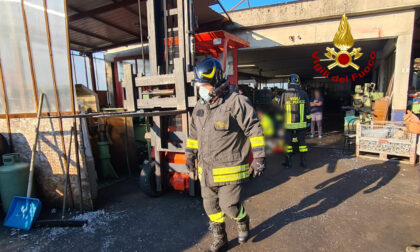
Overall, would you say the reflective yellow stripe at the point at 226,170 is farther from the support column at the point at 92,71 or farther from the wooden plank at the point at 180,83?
the support column at the point at 92,71

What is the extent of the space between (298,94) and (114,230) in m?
4.37

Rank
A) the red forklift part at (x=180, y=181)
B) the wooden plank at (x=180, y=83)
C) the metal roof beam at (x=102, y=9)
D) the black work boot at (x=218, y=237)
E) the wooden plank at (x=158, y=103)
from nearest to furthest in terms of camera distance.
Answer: the black work boot at (x=218, y=237)
the wooden plank at (x=180, y=83)
the wooden plank at (x=158, y=103)
the red forklift part at (x=180, y=181)
the metal roof beam at (x=102, y=9)

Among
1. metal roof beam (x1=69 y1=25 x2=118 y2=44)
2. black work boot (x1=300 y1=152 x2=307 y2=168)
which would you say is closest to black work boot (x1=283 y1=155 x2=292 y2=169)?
black work boot (x1=300 y1=152 x2=307 y2=168)

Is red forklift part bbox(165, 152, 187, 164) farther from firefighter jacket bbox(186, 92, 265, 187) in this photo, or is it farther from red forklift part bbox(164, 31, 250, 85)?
red forklift part bbox(164, 31, 250, 85)

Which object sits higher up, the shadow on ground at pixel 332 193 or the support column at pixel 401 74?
the support column at pixel 401 74

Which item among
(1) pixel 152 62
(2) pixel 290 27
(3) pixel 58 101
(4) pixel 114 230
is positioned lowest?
(4) pixel 114 230

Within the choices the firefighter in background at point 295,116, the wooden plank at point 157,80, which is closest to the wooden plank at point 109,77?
the wooden plank at point 157,80

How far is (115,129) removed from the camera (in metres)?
5.11

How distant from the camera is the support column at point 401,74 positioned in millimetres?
6492

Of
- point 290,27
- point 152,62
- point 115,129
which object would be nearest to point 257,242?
point 152,62

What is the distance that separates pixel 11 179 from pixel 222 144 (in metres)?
3.13

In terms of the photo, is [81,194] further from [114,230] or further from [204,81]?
[204,81]

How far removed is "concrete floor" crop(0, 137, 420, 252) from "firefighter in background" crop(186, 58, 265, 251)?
55 centimetres

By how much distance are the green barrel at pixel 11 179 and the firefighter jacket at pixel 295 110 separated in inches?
191
